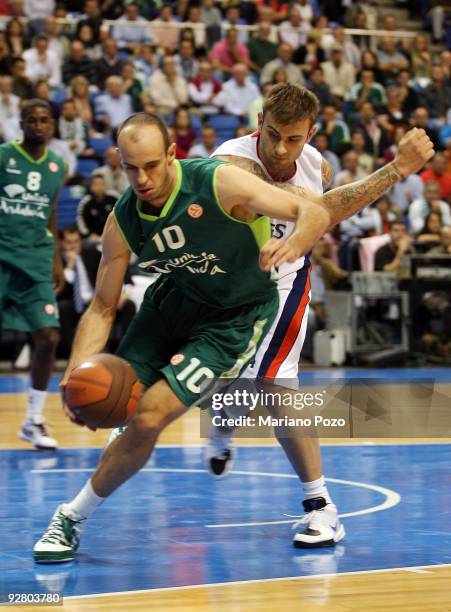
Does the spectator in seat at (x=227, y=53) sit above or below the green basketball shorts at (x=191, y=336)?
above

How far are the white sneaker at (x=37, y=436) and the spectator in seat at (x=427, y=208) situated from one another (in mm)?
7792

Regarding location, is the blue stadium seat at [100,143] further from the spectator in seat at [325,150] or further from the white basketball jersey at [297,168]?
the white basketball jersey at [297,168]

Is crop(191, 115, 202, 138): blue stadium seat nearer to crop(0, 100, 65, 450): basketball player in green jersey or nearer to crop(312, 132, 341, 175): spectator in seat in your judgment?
crop(312, 132, 341, 175): spectator in seat

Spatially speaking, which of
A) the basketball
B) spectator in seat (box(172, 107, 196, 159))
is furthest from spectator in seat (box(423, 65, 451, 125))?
the basketball

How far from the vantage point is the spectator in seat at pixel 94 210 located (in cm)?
1311

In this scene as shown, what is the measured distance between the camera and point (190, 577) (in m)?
4.41

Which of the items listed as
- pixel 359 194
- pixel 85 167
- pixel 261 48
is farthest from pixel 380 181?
pixel 261 48

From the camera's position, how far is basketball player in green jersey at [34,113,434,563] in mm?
4371

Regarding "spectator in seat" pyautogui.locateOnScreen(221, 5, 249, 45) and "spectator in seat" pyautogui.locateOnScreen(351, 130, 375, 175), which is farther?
"spectator in seat" pyautogui.locateOnScreen(221, 5, 249, 45)

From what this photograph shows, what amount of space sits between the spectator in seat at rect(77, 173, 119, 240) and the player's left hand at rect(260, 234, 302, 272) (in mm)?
9171

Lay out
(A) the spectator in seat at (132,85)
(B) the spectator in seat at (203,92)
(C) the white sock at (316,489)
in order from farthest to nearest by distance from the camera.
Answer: (B) the spectator in seat at (203,92) < (A) the spectator in seat at (132,85) < (C) the white sock at (316,489)

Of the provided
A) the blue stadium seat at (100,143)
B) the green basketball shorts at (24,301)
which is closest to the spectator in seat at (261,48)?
the blue stadium seat at (100,143)

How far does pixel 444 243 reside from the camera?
14.2 m

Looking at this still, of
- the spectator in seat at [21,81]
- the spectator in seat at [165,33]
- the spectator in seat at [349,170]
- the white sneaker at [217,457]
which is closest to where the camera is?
the white sneaker at [217,457]
